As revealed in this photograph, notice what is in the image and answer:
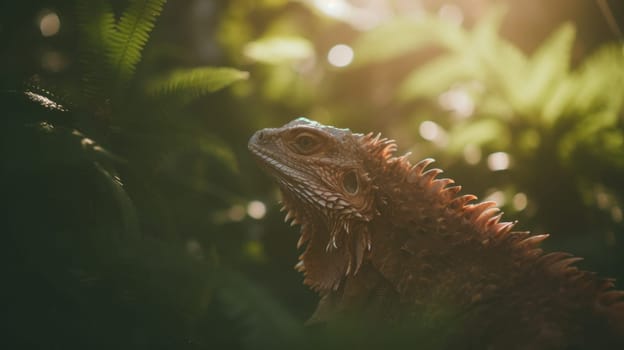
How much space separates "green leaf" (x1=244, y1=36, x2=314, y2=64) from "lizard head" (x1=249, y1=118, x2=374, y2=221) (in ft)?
4.65

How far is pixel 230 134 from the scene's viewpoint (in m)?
5.00

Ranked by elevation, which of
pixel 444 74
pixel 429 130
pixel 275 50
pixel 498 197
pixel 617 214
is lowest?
pixel 498 197

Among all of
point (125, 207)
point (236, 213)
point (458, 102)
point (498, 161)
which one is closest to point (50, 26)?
point (236, 213)

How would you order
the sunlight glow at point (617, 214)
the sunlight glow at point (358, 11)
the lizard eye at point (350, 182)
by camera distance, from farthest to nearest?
the sunlight glow at point (358, 11) < the sunlight glow at point (617, 214) < the lizard eye at point (350, 182)

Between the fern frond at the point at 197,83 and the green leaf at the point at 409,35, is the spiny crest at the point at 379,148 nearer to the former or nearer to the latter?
the fern frond at the point at 197,83

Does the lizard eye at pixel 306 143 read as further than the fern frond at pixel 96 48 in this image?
Yes

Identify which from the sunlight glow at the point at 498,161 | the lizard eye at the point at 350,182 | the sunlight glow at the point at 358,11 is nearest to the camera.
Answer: the lizard eye at the point at 350,182

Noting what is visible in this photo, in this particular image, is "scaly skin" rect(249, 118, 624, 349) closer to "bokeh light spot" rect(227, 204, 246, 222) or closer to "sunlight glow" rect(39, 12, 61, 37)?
"bokeh light spot" rect(227, 204, 246, 222)

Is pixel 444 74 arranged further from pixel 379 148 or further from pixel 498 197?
pixel 379 148

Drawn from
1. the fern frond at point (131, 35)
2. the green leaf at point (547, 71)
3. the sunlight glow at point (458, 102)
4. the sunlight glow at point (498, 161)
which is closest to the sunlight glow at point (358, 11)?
the sunlight glow at point (458, 102)

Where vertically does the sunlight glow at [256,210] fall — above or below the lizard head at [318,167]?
below

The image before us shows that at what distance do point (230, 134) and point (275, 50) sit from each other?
1.40m

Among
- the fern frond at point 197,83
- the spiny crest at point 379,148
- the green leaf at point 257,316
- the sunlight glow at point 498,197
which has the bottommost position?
the green leaf at point 257,316

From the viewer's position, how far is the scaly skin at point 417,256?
1.68m
